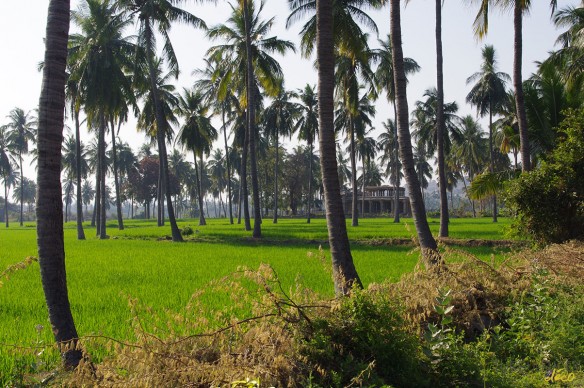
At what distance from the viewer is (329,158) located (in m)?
6.91

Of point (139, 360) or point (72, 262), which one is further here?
point (72, 262)

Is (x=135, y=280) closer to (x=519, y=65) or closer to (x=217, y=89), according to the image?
(x=519, y=65)

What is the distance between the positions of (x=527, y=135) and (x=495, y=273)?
7.91m

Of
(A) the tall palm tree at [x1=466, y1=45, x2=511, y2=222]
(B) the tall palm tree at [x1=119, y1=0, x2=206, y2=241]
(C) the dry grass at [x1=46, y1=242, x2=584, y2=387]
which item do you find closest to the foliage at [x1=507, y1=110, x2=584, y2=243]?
(C) the dry grass at [x1=46, y1=242, x2=584, y2=387]

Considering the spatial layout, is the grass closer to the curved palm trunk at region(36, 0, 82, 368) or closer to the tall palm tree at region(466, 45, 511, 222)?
the curved palm trunk at region(36, 0, 82, 368)

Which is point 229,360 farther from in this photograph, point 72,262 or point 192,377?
point 72,262

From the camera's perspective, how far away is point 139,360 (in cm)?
326

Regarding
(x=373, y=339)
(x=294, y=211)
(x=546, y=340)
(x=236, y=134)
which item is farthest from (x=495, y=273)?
(x=294, y=211)

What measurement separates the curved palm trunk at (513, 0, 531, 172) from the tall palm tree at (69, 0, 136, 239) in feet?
54.4

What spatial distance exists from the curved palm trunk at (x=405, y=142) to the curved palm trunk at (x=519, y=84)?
4.72 metres

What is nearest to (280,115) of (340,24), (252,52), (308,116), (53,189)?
(308,116)

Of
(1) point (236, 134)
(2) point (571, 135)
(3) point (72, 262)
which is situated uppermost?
(1) point (236, 134)

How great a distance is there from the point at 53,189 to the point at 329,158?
392 cm

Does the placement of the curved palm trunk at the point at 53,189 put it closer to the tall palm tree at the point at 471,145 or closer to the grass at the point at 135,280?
the grass at the point at 135,280
